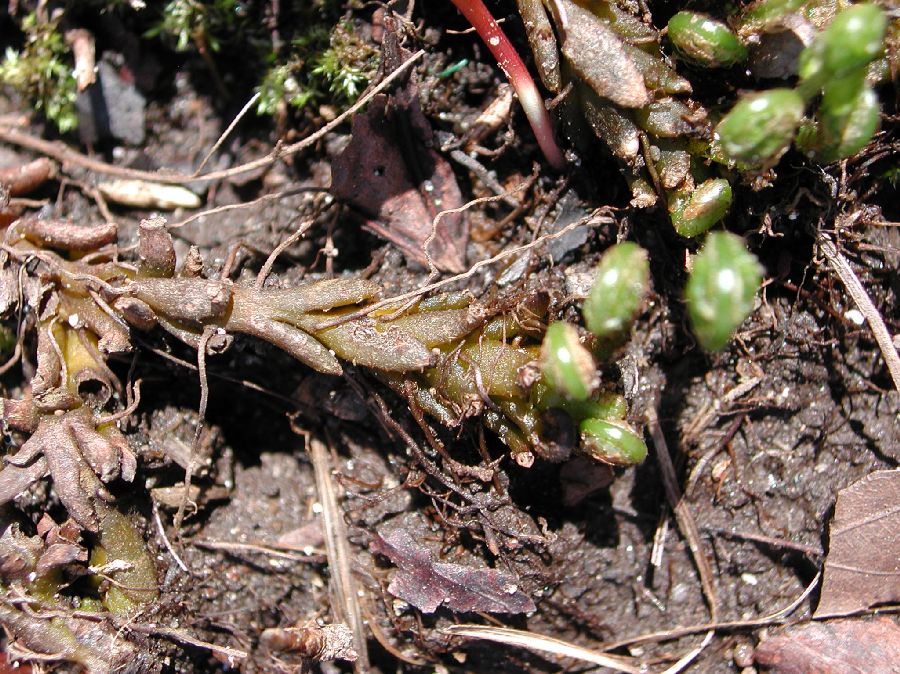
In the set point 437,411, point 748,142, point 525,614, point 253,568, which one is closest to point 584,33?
point 748,142

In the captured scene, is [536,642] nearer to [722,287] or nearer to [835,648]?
[835,648]

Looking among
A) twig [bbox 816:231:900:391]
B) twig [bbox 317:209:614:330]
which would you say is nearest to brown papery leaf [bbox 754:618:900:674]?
twig [bbox 816:231:900:391]

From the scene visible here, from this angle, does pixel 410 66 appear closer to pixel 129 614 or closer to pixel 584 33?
pixel 584 33

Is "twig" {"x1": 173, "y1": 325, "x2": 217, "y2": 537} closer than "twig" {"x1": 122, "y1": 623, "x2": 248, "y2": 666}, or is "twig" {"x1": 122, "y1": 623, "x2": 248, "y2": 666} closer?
"twig" {"x1": 173, "y1": 325, "x2": 217, "y2": 537}

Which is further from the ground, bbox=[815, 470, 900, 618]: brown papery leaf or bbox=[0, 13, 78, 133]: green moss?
bbox=[0, 13, 78, 133]: green moss

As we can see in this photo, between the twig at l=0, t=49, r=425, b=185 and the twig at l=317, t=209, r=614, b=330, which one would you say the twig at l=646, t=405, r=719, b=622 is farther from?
the twig at l=0, t=49, r=425, b=185

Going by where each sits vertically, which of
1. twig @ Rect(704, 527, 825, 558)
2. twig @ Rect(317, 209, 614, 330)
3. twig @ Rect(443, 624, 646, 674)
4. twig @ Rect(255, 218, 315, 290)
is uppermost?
twig @ Rect(255, 218, 315, 290)

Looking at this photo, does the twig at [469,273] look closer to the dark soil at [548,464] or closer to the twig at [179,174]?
the dark soil at [548,464]
